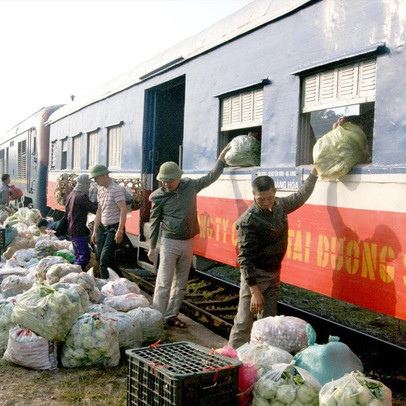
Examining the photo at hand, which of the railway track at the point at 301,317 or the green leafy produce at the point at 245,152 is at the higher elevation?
the green leafy produce at the point at 245,152

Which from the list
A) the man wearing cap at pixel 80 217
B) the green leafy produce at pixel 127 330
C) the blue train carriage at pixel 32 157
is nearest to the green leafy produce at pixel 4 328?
the green leafy produce at pixel 127 330

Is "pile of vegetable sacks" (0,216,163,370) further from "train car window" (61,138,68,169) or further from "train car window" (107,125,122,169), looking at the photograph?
"train car window" (61,138,68,169)

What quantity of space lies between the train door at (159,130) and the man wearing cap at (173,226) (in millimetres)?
2258

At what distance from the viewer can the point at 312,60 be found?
419cm

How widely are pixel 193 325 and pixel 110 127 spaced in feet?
15.8

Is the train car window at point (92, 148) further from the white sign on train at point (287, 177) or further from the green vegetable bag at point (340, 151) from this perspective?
the green vegetable bag at point (340, 151)

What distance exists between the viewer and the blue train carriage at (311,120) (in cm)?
348

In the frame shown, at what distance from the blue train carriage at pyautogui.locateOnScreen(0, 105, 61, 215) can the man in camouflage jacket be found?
11749mm

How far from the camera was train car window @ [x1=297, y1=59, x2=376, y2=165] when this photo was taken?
3740 millimetres

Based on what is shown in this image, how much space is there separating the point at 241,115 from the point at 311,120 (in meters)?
1.05

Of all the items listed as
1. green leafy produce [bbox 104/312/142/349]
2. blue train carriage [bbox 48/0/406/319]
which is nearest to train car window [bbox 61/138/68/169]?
blue train carriage [bbox 48/0/406/319]

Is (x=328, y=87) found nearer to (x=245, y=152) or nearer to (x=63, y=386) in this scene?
(x=245, y=152)

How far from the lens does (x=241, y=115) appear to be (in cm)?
Answer: 520

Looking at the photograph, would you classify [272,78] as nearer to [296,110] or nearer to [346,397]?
[296,110]
